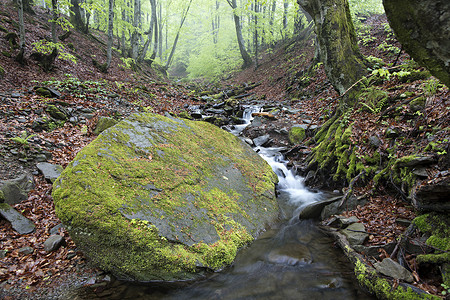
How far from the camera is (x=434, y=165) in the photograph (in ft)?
11.1

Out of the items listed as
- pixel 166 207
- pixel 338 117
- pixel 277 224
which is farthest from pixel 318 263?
pixel 338 117

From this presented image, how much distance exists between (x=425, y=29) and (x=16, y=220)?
19.2 feet

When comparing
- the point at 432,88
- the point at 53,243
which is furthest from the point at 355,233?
the point at 53,243

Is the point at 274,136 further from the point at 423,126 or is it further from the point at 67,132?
the point at 67,132

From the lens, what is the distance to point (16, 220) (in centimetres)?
382

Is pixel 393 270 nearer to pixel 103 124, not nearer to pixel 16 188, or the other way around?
pixel 16 188

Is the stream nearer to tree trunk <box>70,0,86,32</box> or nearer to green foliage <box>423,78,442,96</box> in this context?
green foliage <box>423,78,442,96</box>

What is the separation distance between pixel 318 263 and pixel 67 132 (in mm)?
7102

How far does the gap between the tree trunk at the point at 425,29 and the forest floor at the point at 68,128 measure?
2.46 m

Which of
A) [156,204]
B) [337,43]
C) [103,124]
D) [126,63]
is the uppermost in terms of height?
[126,63]

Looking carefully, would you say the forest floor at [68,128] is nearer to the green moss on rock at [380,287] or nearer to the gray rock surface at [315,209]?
the green moss on rock at [380,287]

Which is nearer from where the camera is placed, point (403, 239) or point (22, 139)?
point (403, 239)

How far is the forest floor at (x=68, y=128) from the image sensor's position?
3180mm

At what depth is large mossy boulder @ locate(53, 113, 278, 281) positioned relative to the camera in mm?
3068
